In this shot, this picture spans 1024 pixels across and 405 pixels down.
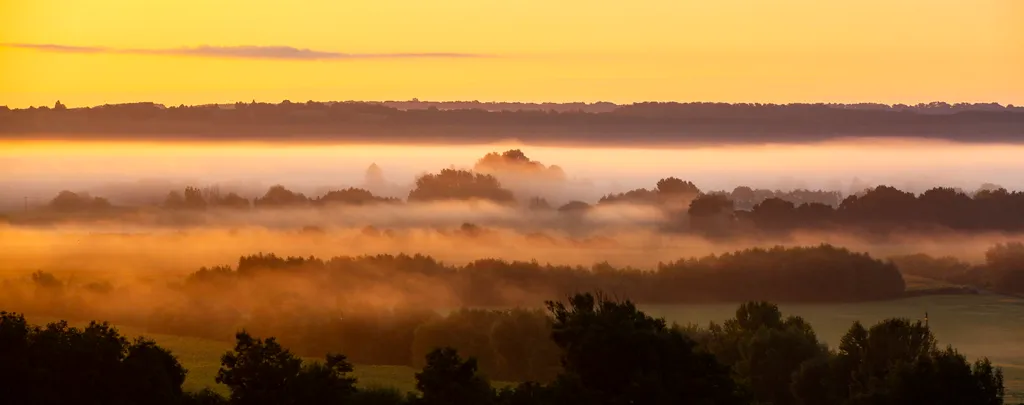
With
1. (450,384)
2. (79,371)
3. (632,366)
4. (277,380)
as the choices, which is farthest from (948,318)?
(79,371)

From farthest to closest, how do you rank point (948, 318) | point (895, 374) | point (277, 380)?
point (948, 318) → point (895, 374) → point (277, 380)

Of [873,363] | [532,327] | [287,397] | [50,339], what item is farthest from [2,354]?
[532,327]

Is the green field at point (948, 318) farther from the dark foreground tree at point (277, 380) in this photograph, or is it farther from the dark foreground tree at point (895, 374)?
the dark foreground tree at point (277, 380)

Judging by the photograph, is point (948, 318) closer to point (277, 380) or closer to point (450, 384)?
point (450, 384)

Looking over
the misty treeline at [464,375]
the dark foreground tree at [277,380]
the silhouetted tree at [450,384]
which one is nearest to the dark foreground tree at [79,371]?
the misty treeline at [464,375]

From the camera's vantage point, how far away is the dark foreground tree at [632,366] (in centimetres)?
6316

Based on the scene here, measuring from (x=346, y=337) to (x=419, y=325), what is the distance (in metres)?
7.36

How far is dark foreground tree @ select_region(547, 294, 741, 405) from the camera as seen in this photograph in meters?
63.2

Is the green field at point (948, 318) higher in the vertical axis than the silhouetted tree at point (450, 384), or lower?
higher

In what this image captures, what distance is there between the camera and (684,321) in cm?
16975

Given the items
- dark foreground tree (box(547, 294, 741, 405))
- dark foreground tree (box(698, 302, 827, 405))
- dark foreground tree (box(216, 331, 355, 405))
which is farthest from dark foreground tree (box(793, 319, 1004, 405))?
dark foreground tree (box(216, 331, 355, 405))

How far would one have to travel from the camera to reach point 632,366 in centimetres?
6544

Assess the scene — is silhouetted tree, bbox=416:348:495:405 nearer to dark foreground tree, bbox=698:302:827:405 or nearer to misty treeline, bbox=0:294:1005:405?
misty treeline, bbox=0:294:1005:405

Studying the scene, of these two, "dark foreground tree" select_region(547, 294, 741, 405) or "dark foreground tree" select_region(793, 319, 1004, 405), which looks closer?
"dark foreground tree" select_region(547, 294, 741, 405)
